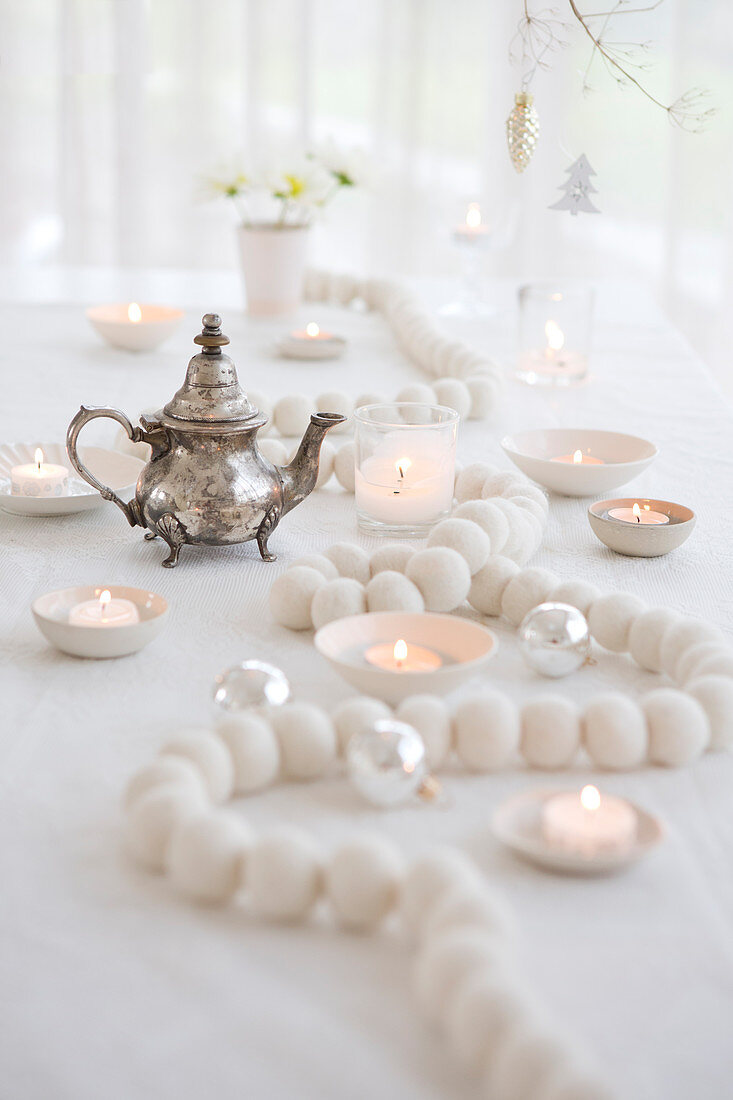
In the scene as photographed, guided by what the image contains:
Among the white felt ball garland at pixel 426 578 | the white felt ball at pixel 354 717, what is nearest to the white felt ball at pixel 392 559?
the white felt ball garland at pixel 426 578

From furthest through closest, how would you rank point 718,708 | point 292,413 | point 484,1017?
1. point 292,413
2. point 718,708
3. point 484,1017

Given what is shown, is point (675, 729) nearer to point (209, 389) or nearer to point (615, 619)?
point (615, 619)

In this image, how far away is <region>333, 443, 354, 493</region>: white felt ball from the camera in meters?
1.09

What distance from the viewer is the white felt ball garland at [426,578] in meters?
0.76

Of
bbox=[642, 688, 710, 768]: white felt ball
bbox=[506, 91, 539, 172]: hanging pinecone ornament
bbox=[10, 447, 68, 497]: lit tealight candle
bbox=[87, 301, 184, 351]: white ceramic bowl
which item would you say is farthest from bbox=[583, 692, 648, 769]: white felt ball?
bbox=[87, 301, 184, 351]: white ceramic bowl

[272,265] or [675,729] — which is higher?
[272,265]

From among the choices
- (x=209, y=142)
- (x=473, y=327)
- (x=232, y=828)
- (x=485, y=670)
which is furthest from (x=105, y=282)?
(x=232, y=828)

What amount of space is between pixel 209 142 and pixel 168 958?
314 centimetres

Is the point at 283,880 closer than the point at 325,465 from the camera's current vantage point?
Yes

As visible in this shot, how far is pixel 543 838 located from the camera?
53 cm

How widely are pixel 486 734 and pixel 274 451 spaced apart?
0.57 m

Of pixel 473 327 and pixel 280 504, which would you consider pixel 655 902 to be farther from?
pixel 473 327

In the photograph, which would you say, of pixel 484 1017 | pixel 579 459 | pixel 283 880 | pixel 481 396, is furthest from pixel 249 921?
pixel 481 396

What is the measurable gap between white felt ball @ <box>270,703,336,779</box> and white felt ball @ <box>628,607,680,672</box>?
244mm
